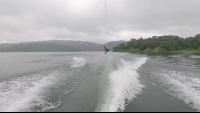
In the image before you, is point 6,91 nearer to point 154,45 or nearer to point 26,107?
point 26,107

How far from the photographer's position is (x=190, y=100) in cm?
512

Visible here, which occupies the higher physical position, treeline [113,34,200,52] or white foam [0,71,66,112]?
treeline [113,34,200,52]

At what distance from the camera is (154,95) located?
5758mm

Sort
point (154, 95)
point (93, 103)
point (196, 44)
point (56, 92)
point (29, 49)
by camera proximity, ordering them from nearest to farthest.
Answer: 1. point (93, 103)
2. point (154, 95)
3. point (56, 92)
4. point (196, 44)
5. point (29, 49)

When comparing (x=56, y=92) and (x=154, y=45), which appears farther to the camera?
(x=154, y=45)

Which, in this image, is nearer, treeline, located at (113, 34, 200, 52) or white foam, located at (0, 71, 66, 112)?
white foam, located at (0, 71, 66, 112)

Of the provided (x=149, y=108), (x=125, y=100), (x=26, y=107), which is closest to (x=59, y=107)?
(x=26, y=107)

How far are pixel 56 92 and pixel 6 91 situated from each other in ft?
8.68

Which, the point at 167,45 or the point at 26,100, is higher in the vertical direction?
the point at 167,45

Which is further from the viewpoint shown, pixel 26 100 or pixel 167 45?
pixel 167 45

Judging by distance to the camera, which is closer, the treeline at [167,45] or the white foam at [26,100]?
the white foam at [26,100]

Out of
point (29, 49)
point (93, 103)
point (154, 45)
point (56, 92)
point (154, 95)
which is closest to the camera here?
point (93, 103)

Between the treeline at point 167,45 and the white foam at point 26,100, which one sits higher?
the treeline at point 167,45

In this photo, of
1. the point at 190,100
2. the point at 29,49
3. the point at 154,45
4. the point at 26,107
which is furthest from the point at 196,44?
the point at 29,49
